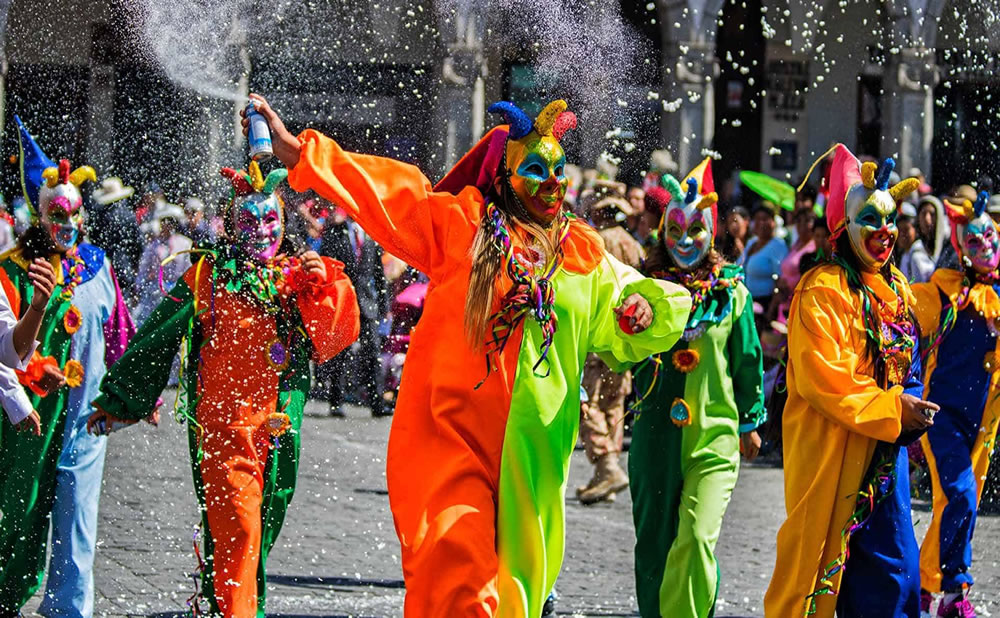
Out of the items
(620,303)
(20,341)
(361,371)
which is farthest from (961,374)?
(361,371)

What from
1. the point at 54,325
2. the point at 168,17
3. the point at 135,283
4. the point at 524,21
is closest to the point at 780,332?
the point at 524,21

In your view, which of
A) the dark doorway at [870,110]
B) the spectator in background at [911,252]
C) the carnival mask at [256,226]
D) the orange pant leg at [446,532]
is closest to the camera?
the orange pant leg at [446,532]

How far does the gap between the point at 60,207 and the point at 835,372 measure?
10.3ft

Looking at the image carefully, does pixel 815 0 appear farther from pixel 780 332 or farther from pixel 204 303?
pixel 204 303

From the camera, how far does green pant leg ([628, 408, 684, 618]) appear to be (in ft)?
21.9

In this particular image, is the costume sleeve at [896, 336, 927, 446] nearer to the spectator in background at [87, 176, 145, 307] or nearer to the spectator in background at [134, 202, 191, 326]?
the spectator in background at [134, 202, 191, 326]

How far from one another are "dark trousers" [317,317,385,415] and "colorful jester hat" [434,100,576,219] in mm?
8217

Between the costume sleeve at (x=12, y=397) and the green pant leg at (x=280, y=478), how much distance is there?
1019mm

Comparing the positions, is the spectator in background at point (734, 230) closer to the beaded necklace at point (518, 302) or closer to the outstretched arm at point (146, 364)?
the outstretched arm at point (146, 364)

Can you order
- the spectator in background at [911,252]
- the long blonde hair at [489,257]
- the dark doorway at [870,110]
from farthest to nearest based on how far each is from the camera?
1. the dark doorway at [870,110]
2. the spectator in background at [911,252]
3. the long blonde hair at [489,257]

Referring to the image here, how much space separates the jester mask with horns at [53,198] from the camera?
23.0ft

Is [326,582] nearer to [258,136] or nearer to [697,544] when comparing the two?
[697,544]

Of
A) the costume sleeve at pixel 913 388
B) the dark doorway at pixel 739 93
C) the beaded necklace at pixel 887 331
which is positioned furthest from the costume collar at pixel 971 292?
the dark doorway at pixel 739 93

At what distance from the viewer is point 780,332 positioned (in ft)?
33.0
